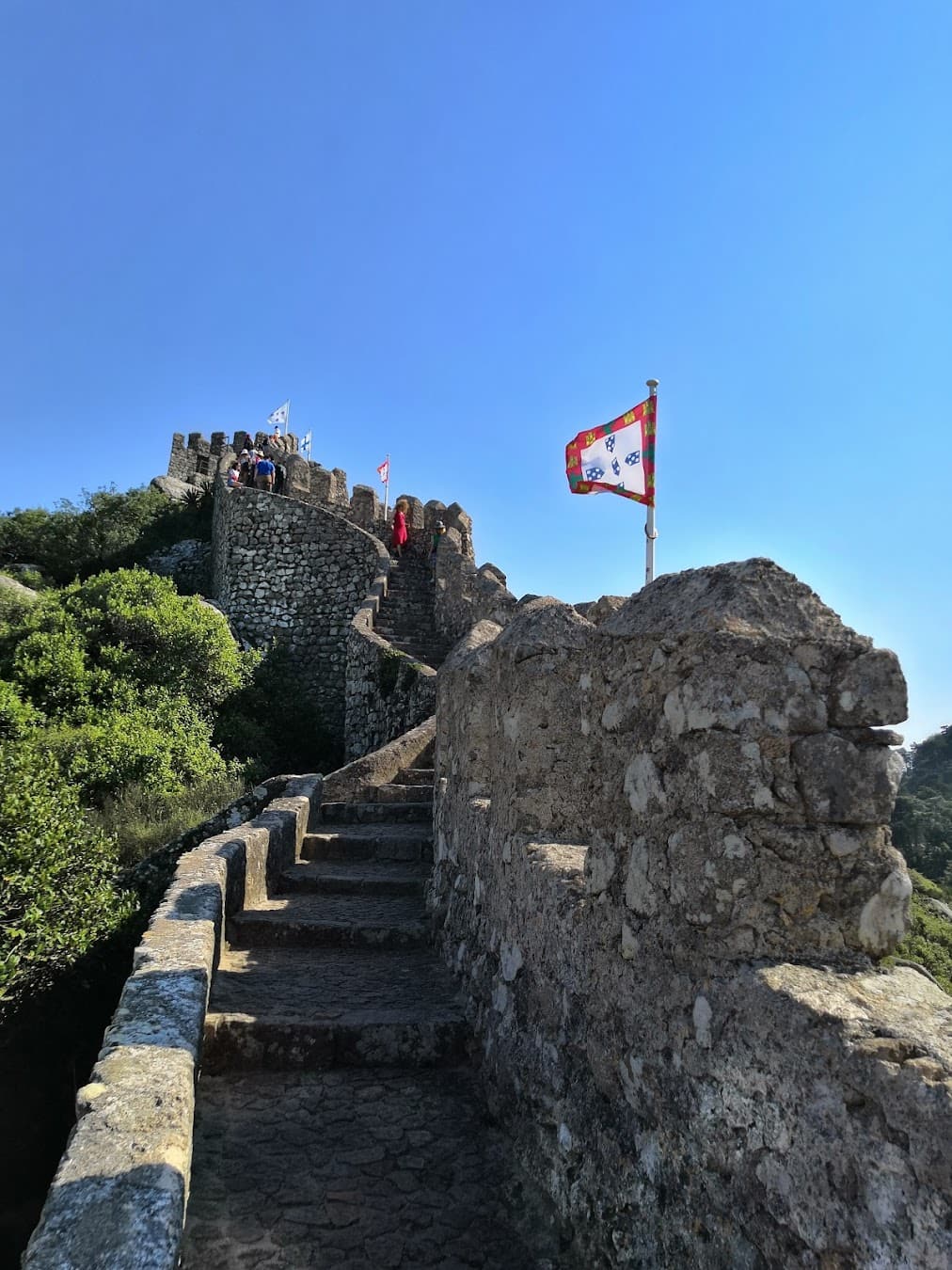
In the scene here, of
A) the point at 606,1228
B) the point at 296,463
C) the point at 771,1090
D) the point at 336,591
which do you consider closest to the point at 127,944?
the point at 606,1228

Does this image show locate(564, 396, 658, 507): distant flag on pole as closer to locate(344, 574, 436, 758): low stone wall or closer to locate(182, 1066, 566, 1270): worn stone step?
locate(344, 574, 436, 758): low stone wall

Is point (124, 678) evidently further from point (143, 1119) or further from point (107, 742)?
point (143, 1119)

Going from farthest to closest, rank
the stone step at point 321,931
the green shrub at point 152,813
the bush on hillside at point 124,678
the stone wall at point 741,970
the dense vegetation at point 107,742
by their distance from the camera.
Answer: the bush on hillside at point 124,678 < the green shrub at point 152,813 < the dense vegetation at point 107,742 < the stone step at point 321,931 < the stone wall at point 741,970

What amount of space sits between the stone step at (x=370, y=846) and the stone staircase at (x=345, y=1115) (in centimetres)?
106

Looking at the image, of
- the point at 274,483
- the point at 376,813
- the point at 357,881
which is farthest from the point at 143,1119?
the point at 274,483

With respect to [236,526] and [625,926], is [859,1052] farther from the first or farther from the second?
[236,526]

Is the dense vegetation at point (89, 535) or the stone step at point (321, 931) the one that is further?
the dense vegetation at point (89, 535)

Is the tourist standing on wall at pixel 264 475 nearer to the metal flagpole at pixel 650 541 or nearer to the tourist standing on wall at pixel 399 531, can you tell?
the tourist standing on wall at pixel 399 531

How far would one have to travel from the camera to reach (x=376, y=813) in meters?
8.49

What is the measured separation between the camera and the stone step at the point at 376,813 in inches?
332

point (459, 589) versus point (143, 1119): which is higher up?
point (459, 589)

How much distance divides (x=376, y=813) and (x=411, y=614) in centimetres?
999

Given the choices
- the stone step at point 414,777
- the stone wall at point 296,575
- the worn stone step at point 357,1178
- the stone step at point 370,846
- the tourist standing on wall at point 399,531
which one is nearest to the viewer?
the worn stone step at point 357,1178

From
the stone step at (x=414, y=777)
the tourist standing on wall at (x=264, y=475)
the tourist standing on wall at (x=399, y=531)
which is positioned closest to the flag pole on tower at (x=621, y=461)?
the stone step at (x=414, y=777)
